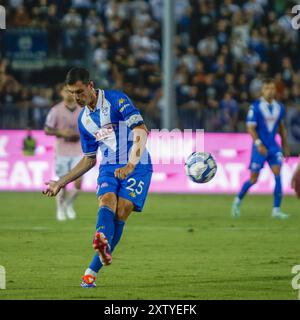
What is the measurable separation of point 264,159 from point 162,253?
207 inches

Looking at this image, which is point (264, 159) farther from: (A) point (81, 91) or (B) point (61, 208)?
(A) point (81, 91)

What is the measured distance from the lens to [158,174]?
2331 centimetres

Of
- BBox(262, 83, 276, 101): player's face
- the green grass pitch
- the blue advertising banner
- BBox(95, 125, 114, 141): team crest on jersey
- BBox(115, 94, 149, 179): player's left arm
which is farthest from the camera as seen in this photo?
the blue advertising banner

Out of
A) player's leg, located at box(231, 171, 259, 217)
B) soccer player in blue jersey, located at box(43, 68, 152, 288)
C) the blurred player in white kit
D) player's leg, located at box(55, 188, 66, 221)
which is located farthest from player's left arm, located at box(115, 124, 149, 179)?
player's leg, located at box(231, 171, 259, 217)

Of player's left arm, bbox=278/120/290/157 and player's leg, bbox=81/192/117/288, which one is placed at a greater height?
player's left arm, bbox=278/120/290/157

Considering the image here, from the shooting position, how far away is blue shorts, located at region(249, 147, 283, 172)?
18078 mm

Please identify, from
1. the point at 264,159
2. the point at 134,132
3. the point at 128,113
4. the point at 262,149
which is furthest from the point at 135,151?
the point at 264,159

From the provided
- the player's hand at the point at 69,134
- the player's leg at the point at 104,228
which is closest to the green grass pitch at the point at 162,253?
the player's leg at the point at 104,228

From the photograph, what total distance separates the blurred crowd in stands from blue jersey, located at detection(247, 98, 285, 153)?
6.88 metres

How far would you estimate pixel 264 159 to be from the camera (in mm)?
18141

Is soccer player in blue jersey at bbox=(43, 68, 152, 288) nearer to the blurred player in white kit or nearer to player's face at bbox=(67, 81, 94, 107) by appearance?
player's face at bbox=(67, 81, 94, 107)

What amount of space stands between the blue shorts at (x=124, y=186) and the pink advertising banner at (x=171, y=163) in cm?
1202
